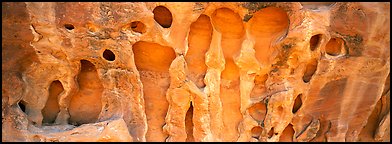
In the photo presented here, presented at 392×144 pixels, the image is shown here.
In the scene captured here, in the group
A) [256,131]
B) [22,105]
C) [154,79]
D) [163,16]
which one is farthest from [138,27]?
[256,131]

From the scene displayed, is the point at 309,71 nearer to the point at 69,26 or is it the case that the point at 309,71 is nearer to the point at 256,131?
the point at 256,131

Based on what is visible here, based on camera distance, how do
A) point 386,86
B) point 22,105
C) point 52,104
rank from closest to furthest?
point 22,105 < point 52,104 < point 386,86

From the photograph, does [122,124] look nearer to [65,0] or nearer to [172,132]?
[172,132]

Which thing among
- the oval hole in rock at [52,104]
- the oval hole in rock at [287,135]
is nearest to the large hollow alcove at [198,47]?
the oval hole in rock at [287,135]

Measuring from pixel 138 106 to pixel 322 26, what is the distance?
160 centimetres

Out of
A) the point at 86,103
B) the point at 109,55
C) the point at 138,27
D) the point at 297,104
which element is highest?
the point at 138,27

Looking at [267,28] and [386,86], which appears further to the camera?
[386,86]

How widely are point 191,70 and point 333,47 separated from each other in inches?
47.2

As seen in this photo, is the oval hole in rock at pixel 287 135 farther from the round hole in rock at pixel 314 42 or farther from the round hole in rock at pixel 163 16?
the round hole in rock at pixel 163 16

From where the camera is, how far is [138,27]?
3426mm

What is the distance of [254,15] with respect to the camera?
139 inches

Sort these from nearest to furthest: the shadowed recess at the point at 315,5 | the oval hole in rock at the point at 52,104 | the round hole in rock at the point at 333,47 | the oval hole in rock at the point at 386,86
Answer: the shadowed recess at the point at 315,5 → the round hole in rock at the point at 333,47 → the oval hole in rock at the point at 52,104 → the oval hole in rock at the point at 386,86

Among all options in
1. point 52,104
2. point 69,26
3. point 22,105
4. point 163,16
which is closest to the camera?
point 69,26

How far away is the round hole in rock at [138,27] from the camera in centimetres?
339
